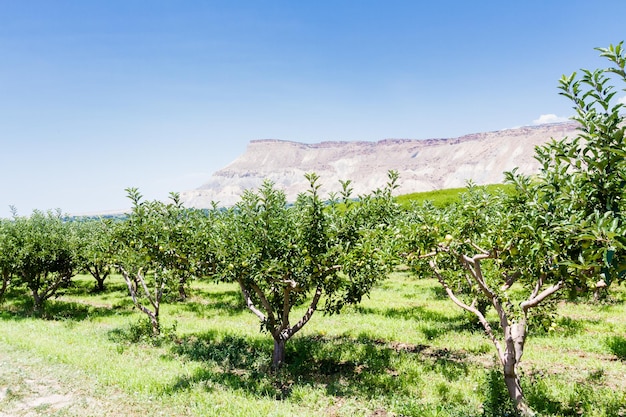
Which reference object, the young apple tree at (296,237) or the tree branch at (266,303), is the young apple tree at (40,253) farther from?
the young apple tree at (296,237)

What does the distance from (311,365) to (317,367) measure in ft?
0.85

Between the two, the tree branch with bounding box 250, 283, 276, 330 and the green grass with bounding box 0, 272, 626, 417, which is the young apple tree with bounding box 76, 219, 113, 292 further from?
the tree branch with bounding box 250, 283, 276, 330

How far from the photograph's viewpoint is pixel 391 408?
9.82m

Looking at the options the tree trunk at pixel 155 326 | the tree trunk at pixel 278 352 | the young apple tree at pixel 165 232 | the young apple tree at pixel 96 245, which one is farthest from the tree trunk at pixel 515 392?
the young apple tree at pixel 96 245

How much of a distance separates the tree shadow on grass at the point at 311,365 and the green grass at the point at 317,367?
2.0 inches

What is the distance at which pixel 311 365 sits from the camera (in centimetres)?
1352

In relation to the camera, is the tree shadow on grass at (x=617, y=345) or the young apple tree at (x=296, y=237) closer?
the young apple tree at (x=296, y=237)

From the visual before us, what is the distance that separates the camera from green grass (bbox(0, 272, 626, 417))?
10.0 metres

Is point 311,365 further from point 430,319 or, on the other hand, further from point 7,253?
point 7,253

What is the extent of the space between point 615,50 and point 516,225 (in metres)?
3.94

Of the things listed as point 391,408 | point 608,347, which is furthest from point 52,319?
point 608,347

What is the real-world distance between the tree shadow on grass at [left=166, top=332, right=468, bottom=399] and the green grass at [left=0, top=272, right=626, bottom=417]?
5 centimetres

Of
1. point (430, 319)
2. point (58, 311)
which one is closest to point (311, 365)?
point (430, 319)

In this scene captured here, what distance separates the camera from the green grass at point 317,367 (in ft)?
33.0
